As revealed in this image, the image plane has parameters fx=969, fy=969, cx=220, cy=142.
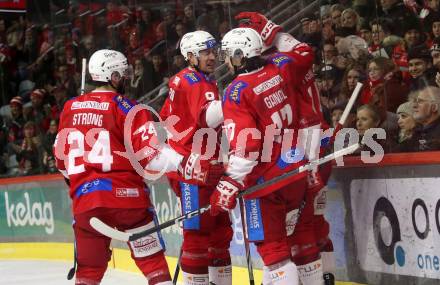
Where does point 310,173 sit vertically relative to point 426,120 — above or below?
below

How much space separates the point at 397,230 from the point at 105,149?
1.74 m

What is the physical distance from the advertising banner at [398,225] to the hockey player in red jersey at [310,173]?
23 centimetres

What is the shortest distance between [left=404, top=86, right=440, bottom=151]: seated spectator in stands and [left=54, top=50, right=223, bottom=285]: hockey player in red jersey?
1.34 metres

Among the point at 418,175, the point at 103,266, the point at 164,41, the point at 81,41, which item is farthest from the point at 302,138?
the point at 81,41

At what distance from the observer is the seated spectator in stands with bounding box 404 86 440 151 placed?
5.30 metres

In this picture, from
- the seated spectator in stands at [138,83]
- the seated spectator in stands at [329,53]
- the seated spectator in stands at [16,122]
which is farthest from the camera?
the seated spectator in stands at [16,122]

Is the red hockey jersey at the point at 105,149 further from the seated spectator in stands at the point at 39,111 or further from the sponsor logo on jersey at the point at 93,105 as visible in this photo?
the seated spectator in stands at the point at 39,111

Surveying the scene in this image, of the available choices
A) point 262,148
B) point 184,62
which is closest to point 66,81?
point 184,62

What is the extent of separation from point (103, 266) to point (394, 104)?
1.96 meters

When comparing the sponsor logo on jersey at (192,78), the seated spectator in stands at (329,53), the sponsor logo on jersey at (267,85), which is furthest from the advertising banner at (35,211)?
the sponsor logo on jersey at (267,85)

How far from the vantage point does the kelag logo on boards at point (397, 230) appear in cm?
525

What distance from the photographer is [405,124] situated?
5.61m

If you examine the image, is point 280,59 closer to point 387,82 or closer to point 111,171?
point 387,82

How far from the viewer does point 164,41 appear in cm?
869
